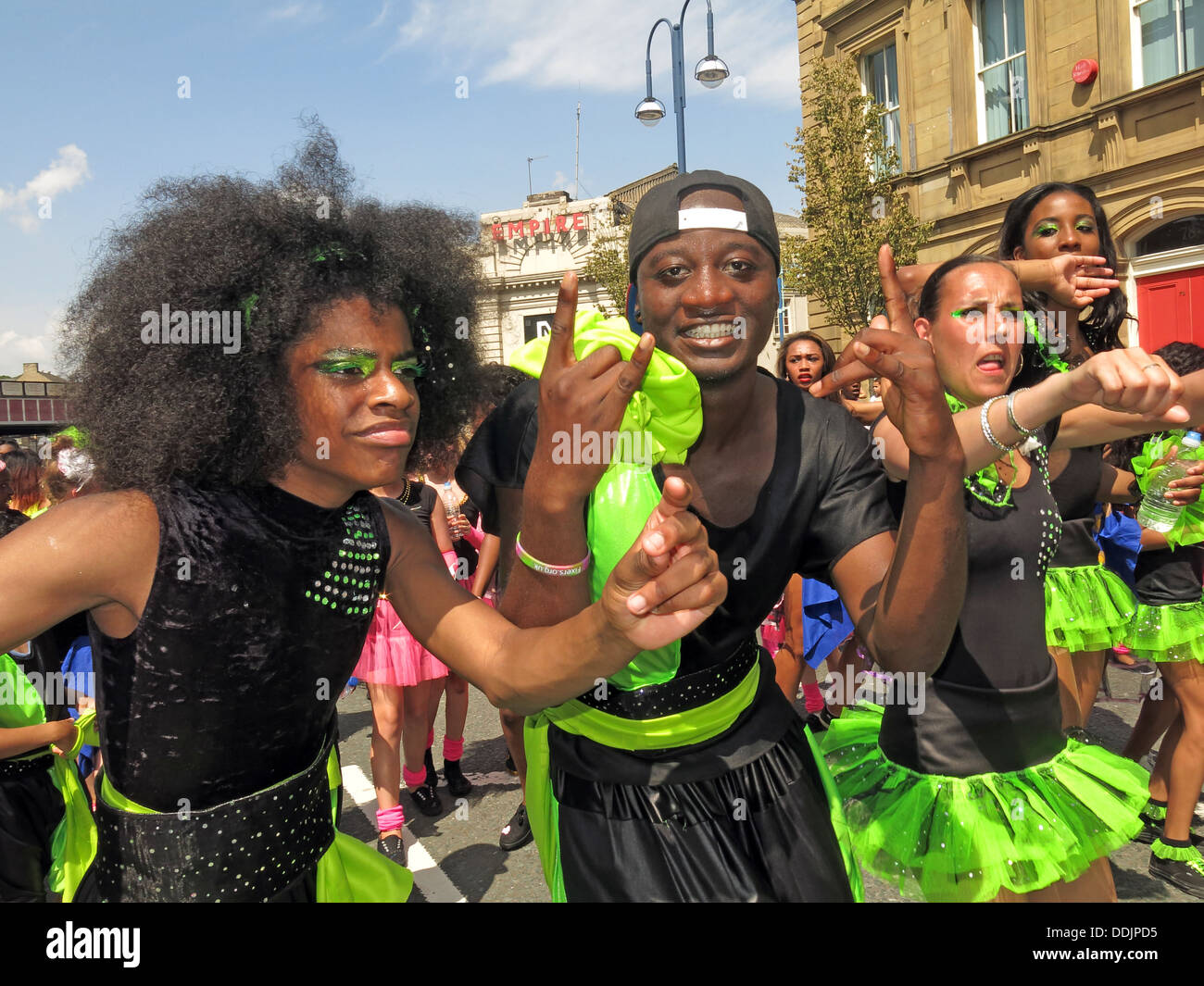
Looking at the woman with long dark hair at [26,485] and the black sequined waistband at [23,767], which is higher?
the woman with long dark hair at [26,485]

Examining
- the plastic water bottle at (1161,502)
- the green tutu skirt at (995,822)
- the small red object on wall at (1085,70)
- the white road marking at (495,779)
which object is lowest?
the white road marking at (495,779)

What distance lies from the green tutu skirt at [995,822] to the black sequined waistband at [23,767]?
2651 mm

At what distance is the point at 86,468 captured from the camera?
10.8 feet

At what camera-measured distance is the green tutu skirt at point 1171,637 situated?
13.0ft

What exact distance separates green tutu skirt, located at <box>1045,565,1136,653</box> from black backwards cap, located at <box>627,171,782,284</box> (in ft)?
6.62

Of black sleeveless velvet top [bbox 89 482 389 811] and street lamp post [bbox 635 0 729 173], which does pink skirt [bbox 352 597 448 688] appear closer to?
black sleeveless velvet top [bbox 89 482 389 811]

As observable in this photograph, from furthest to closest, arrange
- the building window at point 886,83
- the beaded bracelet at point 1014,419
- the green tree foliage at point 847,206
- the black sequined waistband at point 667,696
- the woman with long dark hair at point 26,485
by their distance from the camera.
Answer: the building window at point 886,83 < the green tree foliage at point 847,206 < the woman with long dark hair at point 26,485 < the beaded bracelet at point 1014,419 < the black sequined waistband at point 667,696

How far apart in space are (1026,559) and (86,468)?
10.4 ft

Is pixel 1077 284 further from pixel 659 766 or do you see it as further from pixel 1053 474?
pixel 659 766

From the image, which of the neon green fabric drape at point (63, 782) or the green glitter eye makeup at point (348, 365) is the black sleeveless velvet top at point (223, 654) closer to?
the green glitter eye makeup at point (348, 365)

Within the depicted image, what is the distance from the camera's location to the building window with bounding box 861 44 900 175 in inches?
670

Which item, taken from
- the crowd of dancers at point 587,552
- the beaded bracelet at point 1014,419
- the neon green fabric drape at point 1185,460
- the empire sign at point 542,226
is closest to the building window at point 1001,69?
the neon green fabric drape at point 1185,460

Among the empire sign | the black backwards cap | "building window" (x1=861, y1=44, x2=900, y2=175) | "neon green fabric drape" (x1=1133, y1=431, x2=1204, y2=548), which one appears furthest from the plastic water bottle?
the empire sign

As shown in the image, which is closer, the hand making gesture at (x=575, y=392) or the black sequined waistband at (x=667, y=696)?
the hand making gesture at (x=575, y=392)
